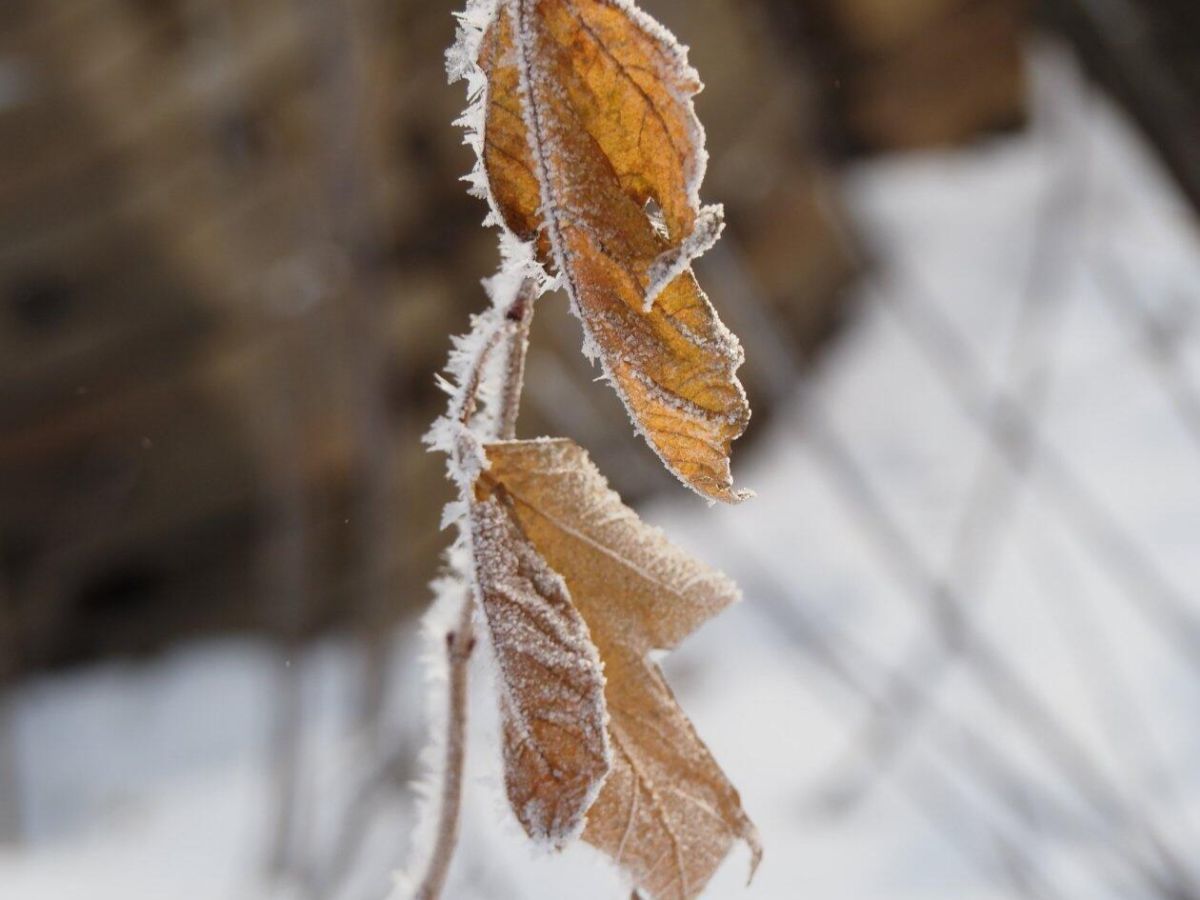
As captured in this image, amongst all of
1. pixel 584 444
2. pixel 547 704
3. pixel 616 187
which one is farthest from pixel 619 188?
pixel 584 444

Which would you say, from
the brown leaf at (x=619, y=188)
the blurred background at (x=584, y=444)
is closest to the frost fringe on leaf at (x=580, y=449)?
the brown leaf at (x=619, y=188)

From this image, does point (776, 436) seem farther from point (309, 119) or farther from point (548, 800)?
point (548, 800)

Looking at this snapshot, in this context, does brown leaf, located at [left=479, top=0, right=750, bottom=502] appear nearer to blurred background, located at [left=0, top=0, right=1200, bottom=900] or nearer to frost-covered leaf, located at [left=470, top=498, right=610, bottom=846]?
frost-covered leaf, located at [left=470, top=498, right=610, bottom=846]

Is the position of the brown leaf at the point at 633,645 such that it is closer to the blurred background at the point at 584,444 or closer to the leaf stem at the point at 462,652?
the leaf stem at the point at 462,652

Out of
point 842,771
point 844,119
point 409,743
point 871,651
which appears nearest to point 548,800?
point 409,743

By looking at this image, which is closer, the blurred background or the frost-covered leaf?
the frost-covered leaf

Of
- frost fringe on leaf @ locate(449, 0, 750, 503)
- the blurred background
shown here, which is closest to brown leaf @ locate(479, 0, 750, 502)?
frost fringe on leaf @ locate(449, 0, 750, 503)

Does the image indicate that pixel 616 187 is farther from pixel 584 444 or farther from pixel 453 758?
pixel 584 444
